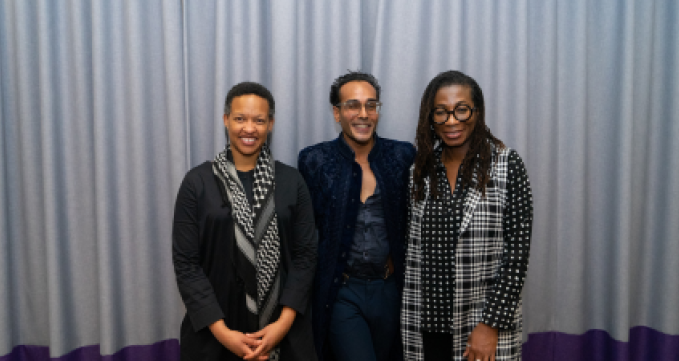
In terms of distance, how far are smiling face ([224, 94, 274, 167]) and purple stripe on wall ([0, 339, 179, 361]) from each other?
50.5 inches

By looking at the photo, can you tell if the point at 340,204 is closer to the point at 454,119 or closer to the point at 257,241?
the point at 257,241

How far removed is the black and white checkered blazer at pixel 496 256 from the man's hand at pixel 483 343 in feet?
0.08

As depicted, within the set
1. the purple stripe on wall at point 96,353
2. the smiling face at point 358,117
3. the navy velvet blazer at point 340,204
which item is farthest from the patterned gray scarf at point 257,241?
the purple stripe on wall at point 96,353

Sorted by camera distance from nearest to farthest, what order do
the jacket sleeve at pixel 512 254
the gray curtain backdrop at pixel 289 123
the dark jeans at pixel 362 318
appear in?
the jacket sleeve at pixel 512 254
the dark jeans at pixel 362 318
the gray curtain backdrop at pixel 289 123

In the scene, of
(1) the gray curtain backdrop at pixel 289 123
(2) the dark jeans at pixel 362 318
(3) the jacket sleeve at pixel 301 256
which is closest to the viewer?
(3) the jacket sleeve at pixel 301 256

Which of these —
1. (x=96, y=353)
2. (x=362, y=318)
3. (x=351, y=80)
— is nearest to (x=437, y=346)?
(x=362, y=318)

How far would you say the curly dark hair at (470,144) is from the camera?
153cm

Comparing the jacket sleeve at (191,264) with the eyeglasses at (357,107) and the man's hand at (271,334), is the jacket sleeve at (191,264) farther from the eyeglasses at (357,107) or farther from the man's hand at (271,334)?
the eyeglasses at (357,107)

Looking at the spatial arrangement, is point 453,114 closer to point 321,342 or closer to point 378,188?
point 378,188

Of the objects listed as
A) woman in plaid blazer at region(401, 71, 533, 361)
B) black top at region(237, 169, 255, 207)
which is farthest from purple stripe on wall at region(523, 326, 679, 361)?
black top at region(237, 169, 255, 207)

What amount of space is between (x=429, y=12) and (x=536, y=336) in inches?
75.2

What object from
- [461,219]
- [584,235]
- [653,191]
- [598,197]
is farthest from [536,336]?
[461,219]

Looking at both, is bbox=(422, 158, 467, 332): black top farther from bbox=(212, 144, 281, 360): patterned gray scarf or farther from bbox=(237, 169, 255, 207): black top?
bbox=(237, 169, 255, 207): black top

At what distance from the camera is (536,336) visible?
2.38 meters
